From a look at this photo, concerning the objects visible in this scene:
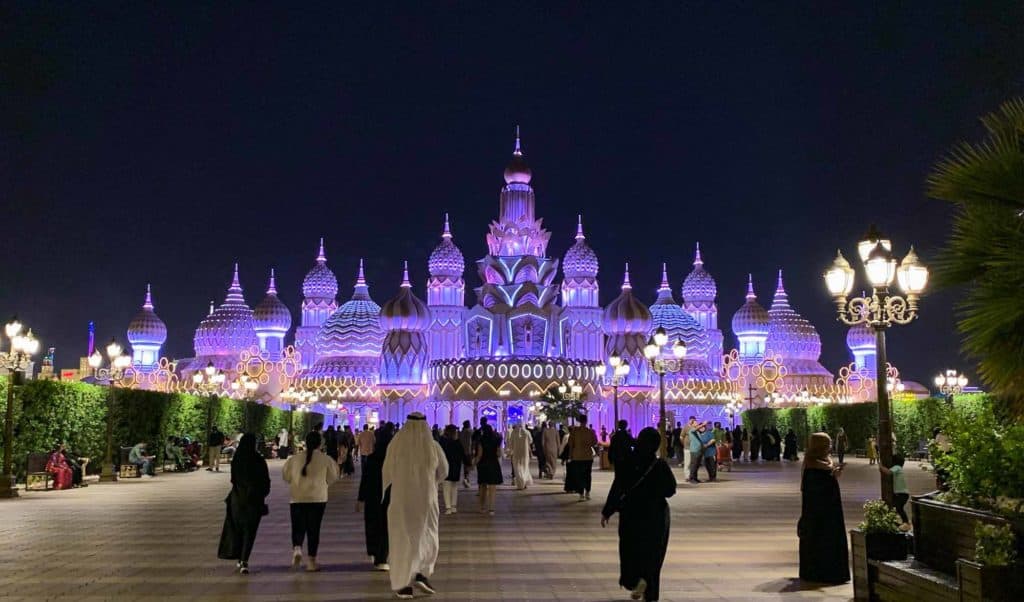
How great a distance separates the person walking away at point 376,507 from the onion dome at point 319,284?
81.4m

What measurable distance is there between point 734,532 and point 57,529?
9429mm

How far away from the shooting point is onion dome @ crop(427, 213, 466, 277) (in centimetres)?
7950

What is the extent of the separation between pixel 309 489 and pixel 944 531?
6.24 m

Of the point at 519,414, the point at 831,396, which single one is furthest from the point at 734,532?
the point at 831,396

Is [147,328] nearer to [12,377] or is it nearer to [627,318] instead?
[627,318]

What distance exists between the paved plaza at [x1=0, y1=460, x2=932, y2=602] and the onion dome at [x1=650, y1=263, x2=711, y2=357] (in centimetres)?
6310

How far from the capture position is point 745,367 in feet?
286

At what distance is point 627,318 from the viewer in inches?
3108

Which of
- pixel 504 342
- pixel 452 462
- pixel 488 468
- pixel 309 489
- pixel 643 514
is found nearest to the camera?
pixel 643 514

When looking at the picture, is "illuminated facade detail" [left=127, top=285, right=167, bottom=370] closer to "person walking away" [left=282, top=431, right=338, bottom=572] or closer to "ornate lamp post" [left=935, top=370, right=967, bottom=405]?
"ornate lamp post" [left=935, top=370, right=967, bottom=405]

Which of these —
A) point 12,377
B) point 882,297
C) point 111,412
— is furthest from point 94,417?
point 882,297

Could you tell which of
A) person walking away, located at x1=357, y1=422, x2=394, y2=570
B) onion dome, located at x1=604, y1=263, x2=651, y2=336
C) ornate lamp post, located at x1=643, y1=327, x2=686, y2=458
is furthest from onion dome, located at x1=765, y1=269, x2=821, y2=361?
person walking away, located at x1=357, y1=422, x2=394, y2=570

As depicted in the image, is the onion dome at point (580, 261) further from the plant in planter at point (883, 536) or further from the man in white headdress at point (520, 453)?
the plant in planter at point (883, 536)

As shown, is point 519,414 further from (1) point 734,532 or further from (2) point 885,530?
(2) point 885,530
